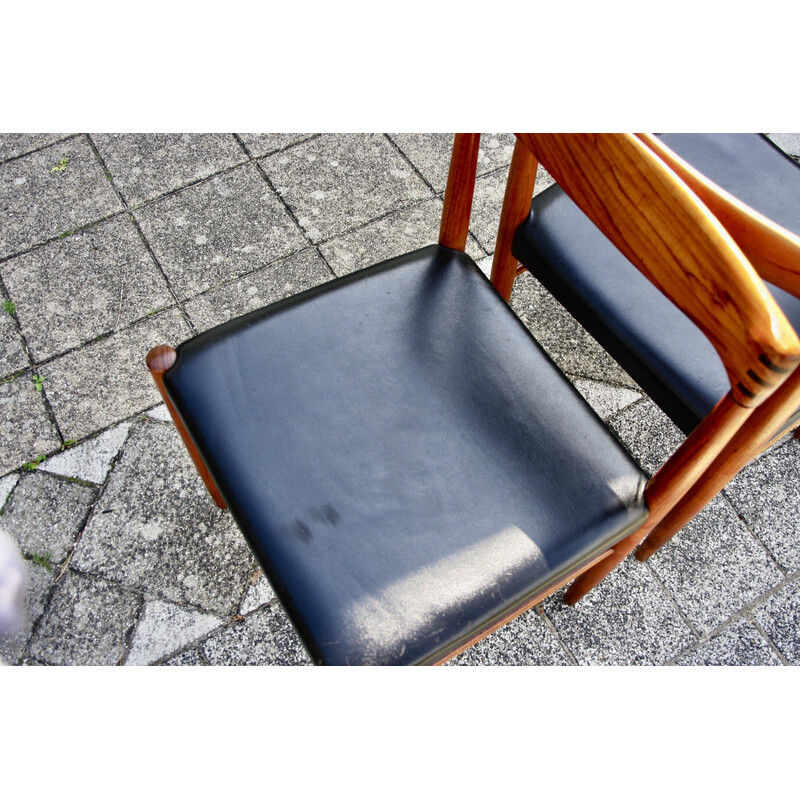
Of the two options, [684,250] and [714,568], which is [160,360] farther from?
[714,568]

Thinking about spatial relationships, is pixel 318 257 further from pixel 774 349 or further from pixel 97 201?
pixel 774 349

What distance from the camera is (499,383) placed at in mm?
999

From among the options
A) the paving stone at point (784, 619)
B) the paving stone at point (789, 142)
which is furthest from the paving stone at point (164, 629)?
the paving stone at point (789, 142)

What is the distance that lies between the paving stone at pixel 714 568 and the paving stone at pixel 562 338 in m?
0.39

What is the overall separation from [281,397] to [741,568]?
1090 millimetres

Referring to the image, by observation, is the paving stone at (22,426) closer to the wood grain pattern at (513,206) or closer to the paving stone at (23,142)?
the paving stone at (23,142)

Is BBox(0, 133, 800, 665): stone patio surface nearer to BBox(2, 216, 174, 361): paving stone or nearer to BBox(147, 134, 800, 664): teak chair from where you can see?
BBox(2, 216, 174, 361): paving stone

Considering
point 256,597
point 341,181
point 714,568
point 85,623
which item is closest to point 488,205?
point 341,181

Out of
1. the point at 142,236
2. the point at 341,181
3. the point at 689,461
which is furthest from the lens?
the point at 341,181

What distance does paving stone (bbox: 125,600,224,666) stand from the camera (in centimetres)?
131

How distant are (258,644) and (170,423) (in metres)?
0.56

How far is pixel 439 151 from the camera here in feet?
6.59

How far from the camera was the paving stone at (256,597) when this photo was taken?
1.36 metres

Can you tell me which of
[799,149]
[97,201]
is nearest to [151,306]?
[97,201]
